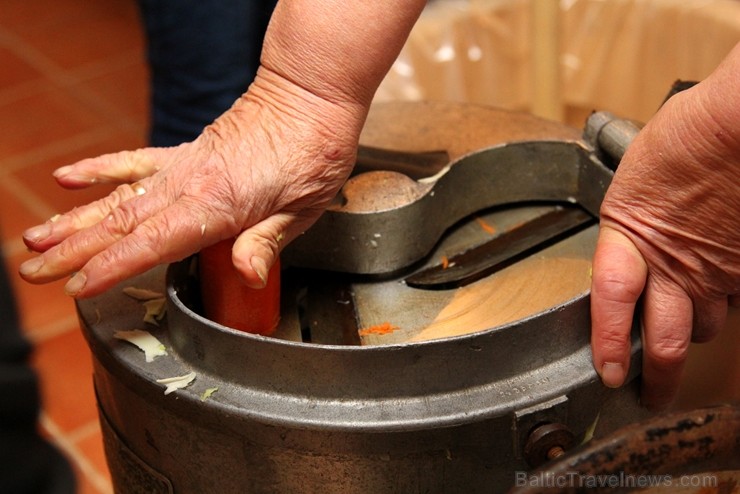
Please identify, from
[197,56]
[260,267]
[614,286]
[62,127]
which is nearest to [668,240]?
[614,286]

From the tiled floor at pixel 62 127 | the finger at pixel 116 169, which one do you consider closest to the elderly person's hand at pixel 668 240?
the finger at pixel 116 169

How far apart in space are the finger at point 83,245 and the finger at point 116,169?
87mm

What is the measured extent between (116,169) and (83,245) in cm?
12

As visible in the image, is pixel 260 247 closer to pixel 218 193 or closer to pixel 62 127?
pixel 218 193

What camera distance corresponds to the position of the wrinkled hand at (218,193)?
0.73 m

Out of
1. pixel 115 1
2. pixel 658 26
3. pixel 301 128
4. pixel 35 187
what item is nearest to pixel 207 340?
pixel 301 128

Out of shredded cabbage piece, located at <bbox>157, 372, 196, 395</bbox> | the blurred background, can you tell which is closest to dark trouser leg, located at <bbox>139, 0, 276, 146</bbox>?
the blurred background

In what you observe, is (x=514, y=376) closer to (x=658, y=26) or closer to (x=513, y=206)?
(x=513, y=206)

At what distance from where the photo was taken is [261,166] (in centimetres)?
80

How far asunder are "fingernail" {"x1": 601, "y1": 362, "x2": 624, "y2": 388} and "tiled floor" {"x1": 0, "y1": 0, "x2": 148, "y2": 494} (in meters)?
1.01

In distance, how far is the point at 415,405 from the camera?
2.31ft

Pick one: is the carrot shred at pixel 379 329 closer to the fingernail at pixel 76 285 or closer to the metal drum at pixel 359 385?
the metal drum at pixel 359 385

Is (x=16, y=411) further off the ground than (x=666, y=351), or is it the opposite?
(x=16, y=411)

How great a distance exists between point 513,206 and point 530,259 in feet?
0.32
